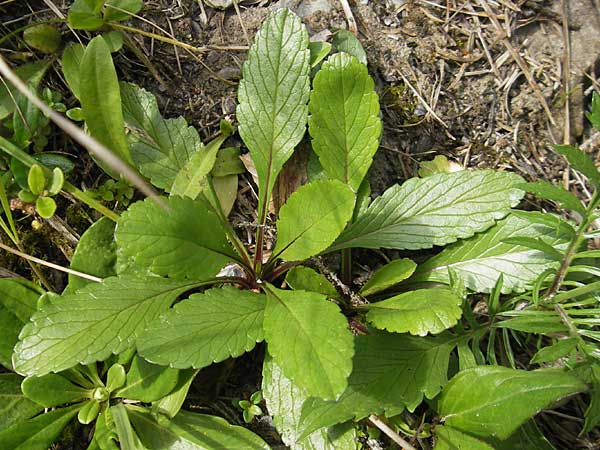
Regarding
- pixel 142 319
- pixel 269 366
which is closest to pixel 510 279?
pixel 269 366

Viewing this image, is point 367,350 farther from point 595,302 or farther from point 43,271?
point 43,271

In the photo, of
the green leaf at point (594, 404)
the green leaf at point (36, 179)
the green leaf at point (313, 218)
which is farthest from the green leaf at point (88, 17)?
the green leaf at point (594, 404)

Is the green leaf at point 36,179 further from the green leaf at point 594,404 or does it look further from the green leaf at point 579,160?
the green leaf at point 594,404

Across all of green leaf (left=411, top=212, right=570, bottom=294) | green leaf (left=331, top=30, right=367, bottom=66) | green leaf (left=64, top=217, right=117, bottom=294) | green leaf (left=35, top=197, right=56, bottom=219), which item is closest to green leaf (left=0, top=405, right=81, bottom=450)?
green leaf (left=64, top=217, right=117, bottom=294)

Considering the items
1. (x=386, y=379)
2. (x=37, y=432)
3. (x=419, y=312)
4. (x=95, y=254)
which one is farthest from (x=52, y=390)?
(x=419, y=312)

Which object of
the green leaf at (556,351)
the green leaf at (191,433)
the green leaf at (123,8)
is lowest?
the green leaf at (191,433)

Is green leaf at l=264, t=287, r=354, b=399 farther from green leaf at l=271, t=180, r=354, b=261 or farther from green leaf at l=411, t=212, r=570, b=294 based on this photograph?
green leaf at l=411, t=212, r=570, b=294
